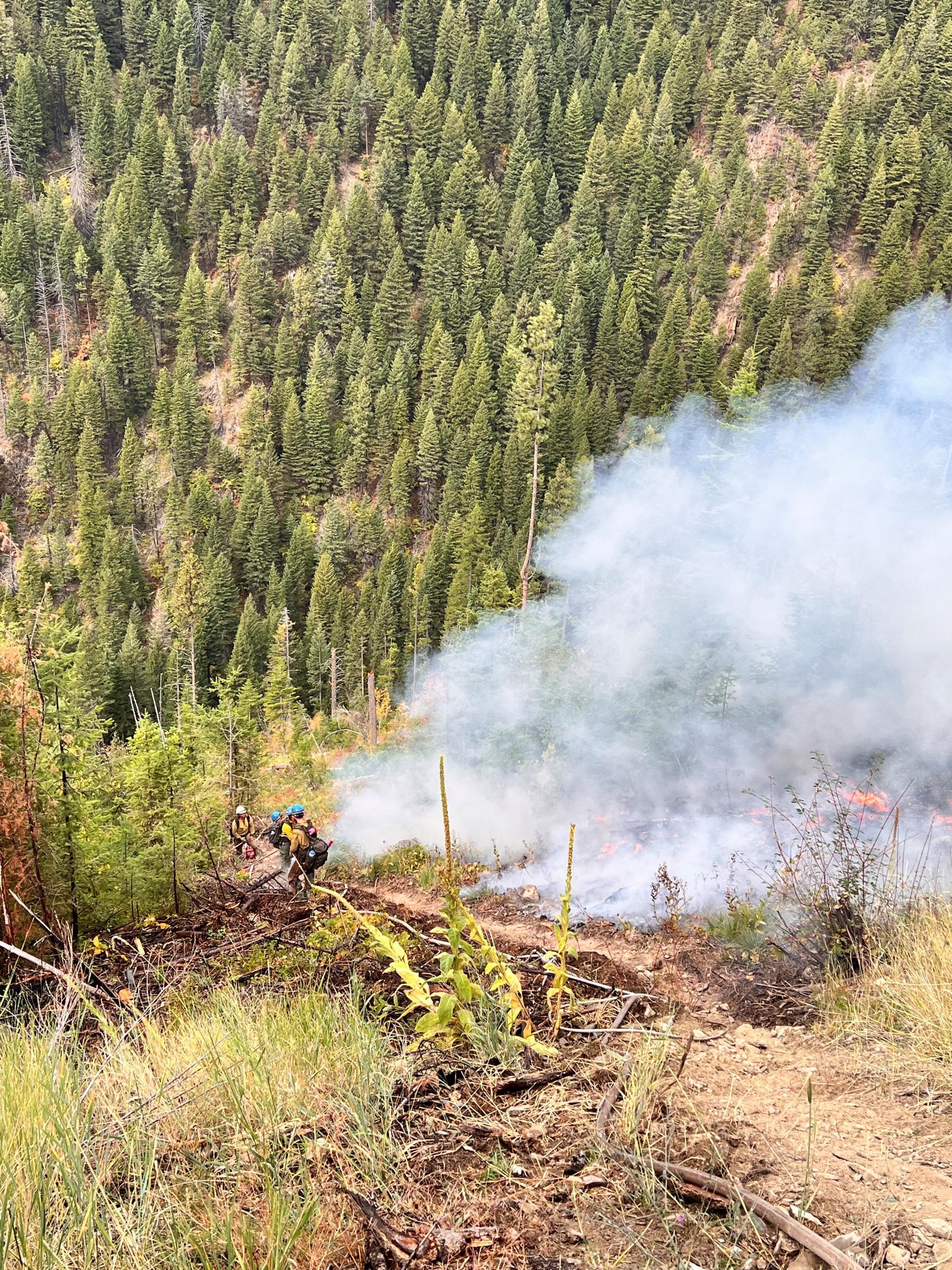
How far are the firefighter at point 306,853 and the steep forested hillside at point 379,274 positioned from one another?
1287 inches

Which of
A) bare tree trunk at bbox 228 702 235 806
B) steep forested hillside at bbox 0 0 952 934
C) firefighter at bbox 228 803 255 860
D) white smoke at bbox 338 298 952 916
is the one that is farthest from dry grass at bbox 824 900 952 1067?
steep forested hillside at bbox 0 0 952 934

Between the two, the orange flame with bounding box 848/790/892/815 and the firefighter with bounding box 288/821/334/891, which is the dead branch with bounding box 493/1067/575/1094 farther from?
the orange flame with bounding box 848/790/892/815

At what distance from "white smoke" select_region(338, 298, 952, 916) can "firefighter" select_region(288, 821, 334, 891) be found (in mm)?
3266

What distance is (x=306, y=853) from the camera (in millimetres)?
10680

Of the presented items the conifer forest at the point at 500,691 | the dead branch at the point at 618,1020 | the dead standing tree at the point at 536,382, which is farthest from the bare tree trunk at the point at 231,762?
the dead branch at the point at 618,1020

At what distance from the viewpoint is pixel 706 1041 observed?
175 inches

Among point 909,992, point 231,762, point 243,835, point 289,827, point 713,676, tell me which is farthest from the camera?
point 231,762

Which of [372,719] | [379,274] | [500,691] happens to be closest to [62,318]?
[379,274]

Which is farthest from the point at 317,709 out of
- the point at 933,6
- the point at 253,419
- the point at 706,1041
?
the point at 933,6

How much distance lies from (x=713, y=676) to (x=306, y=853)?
10.6m

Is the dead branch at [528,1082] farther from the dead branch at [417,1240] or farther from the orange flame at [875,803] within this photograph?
the orange flame at [875,803]

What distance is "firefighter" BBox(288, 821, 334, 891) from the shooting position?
10156mm

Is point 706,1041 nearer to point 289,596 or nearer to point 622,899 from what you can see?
point 622,899

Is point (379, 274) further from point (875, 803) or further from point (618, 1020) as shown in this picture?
point (618, 1020)
